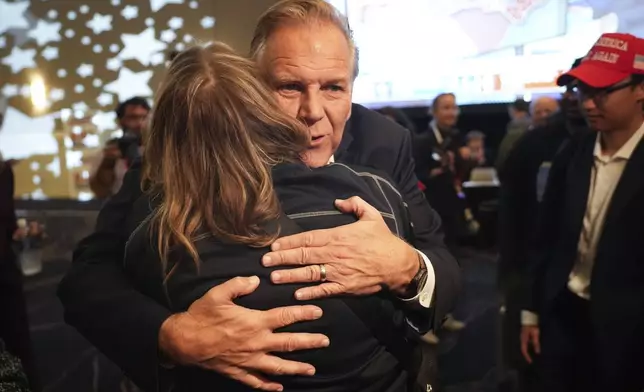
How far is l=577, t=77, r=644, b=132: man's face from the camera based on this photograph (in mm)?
1843

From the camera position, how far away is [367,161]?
4.03ft

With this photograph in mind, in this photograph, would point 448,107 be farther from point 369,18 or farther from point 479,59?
point 369,18

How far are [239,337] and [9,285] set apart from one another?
84.3 inches

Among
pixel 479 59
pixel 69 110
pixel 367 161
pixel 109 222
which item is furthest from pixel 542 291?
pixel 69 110

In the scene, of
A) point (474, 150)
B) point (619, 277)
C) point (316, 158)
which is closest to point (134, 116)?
point (316, 158)

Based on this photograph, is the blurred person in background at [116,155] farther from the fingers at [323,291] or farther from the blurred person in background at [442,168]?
the fingers at [323,291]

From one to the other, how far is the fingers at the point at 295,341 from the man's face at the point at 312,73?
1.20 feet

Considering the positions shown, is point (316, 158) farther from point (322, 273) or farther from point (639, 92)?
point (639, 92)

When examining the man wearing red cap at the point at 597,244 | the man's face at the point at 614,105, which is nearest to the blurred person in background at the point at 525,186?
the man wearing red cap at the point at 597,244

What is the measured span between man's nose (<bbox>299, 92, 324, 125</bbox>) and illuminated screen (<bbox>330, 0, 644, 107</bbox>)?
3.15 metres

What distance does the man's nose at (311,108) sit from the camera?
1.07m

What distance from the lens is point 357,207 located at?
866 millimetres

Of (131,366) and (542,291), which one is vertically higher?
(131,366)

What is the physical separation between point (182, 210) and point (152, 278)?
14 centimetres
